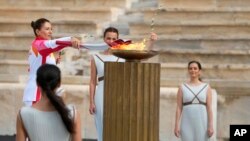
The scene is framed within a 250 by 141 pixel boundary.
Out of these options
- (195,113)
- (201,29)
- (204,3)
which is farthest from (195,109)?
(204,3)

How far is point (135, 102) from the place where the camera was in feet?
20.3

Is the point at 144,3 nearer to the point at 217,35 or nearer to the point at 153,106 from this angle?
the point at 217,35

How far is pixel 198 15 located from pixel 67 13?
246 cm

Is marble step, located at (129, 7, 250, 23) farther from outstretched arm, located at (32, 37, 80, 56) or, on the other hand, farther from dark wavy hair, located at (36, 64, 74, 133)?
dark wavy hair, located at (36, 64, 74, 133)

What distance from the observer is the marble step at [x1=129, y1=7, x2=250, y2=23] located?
42.2 feet

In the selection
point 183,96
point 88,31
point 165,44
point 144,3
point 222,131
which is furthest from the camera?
point 144,3

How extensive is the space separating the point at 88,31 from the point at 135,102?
7.08 m

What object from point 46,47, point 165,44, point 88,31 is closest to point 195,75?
point 46,47

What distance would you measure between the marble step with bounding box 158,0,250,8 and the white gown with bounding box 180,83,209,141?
536cm

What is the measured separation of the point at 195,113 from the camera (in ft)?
27.0

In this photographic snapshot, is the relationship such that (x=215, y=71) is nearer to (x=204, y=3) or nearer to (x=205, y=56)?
(x=205, y=56)

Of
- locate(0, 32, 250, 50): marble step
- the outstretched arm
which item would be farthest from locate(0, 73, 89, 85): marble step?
the outstretched arm

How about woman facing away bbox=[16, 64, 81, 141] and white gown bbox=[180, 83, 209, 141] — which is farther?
white gown bbox=[180, 83, 209, 141]

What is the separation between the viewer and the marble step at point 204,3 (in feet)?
43.8
